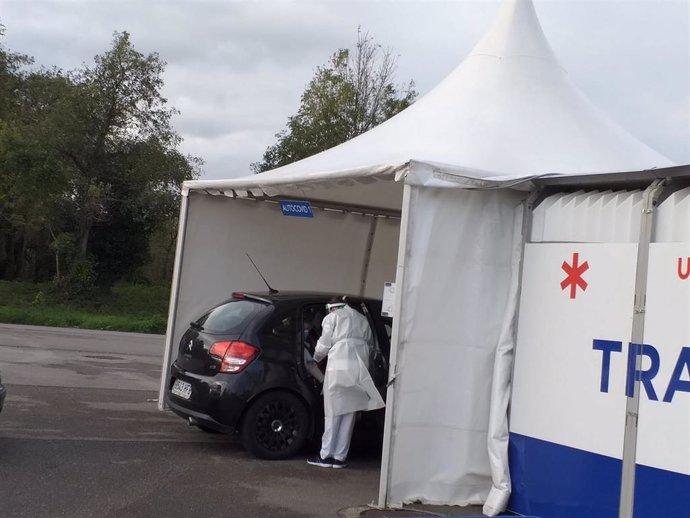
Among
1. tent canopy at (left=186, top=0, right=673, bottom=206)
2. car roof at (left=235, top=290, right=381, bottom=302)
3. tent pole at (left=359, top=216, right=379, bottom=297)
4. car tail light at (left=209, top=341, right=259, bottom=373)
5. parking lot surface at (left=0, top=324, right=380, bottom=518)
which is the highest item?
tent canopy at (left=186, top=0, right=673, bottom=206)

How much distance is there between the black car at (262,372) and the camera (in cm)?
795

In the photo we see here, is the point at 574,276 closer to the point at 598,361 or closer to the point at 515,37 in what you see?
the point at 598,361

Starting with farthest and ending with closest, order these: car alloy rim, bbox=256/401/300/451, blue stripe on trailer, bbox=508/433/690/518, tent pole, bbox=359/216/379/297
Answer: tent pole, bbox=359/216/379/297 < car alloy rim, bbox=256/401/300/451 < blue stripe on trailer, bbox=508/433/690/518

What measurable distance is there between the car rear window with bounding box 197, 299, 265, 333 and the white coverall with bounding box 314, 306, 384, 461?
83 centimetres

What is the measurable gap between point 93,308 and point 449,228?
1005 inches

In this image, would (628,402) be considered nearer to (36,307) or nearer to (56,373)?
(56,373)

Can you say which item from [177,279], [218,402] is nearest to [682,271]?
[218,402]

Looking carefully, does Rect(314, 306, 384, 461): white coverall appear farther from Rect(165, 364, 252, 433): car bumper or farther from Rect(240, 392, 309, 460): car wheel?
Rect(165, 364, 252, 433): car bumper

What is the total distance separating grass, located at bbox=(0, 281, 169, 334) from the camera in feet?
83.3

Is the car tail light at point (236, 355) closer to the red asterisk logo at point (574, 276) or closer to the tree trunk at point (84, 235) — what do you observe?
the red asterisk logo at point (574, 276)

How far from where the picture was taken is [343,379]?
7695 mm

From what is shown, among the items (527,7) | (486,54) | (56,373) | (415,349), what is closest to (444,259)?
(415,349)

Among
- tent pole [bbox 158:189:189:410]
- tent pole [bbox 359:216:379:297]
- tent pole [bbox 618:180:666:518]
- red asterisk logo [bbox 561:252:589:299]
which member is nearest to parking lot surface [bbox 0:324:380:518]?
tent pole [bbox 158:189:189:410]

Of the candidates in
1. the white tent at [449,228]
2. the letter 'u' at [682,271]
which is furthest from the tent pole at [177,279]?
the letter 'u' at [682,271]
